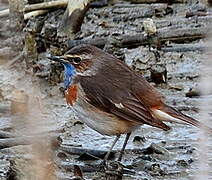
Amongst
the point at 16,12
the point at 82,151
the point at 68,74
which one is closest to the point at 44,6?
the point at 16,12

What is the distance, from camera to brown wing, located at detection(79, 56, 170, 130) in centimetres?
679

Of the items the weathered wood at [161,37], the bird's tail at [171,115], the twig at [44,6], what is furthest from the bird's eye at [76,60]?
the twig at [44,6]

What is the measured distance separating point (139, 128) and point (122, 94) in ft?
1.83

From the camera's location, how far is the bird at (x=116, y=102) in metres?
6.82

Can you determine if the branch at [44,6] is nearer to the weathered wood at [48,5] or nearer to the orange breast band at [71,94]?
the weathered wood at [48,5]

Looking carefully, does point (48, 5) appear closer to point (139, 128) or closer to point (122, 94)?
point (139, 128)

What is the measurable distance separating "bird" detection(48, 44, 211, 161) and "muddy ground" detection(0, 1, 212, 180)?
301 millimetres

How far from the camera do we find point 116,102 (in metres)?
6.90

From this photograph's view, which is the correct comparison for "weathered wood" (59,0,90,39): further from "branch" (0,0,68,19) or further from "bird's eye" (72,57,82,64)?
"bird's eye" (72,57,82,64)

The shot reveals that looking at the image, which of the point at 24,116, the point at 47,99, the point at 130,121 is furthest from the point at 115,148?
the point at 24,116

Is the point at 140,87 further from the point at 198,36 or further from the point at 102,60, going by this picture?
the point at 198,36

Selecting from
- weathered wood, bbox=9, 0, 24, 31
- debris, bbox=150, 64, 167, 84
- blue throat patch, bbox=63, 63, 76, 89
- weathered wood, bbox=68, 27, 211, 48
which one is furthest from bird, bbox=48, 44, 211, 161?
weathered wood, bbox=9, 0, 24, 31

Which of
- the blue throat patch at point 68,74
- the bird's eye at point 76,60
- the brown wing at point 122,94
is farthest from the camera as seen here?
the bird's eye at point 76,60

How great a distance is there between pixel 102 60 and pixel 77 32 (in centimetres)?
359
